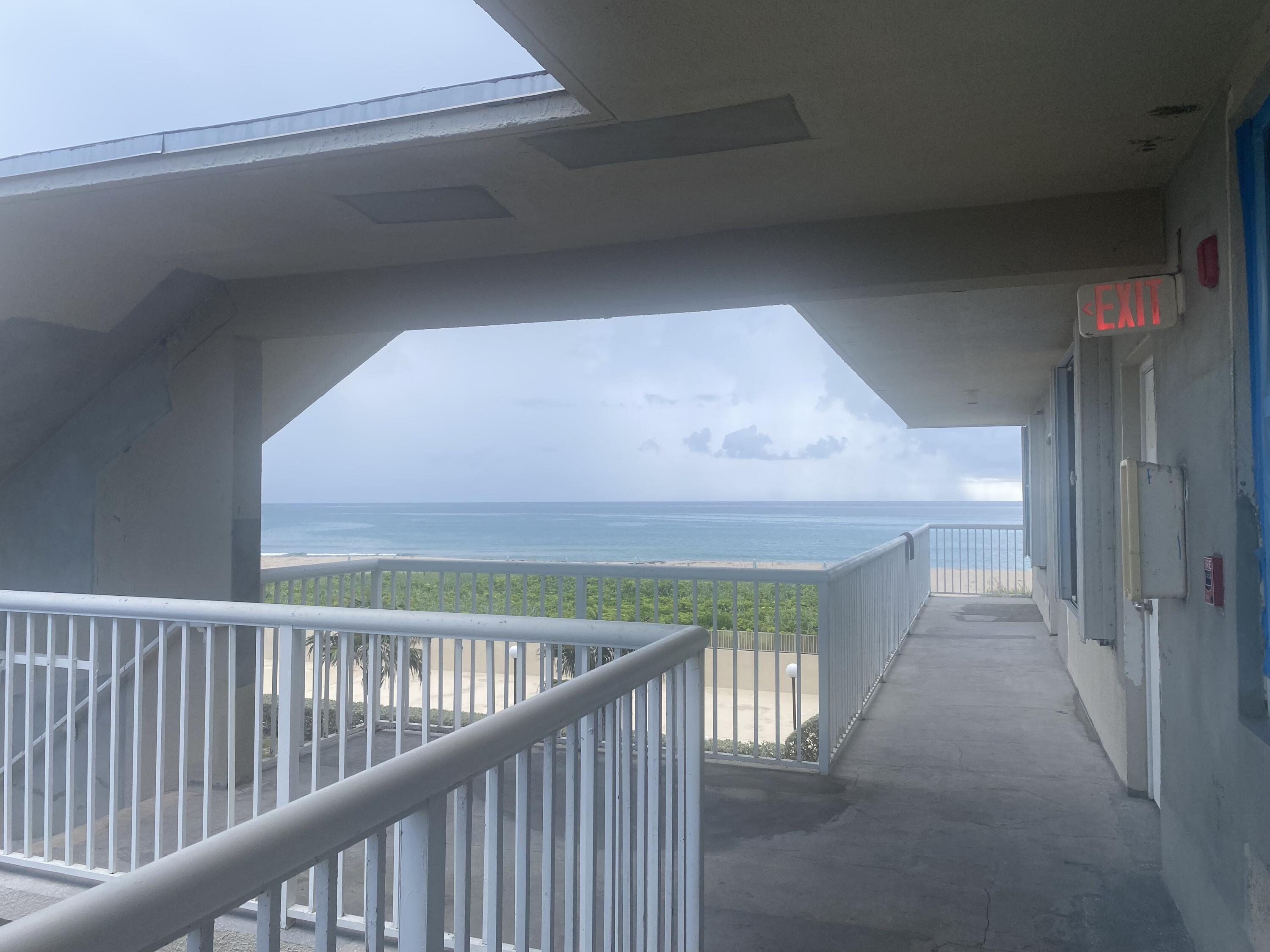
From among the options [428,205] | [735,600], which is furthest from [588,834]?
[735,600]

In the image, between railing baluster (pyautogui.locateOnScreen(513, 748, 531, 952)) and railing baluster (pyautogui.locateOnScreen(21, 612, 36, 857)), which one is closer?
railing baluster (pyautogui.locateOnScreen(513, 748, 531, 952))

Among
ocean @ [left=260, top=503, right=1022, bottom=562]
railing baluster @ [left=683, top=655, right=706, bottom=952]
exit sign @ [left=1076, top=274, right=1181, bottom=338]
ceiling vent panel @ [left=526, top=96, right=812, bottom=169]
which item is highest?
ceiling vent panel @ [left=526, top=96, right=812, bottom=169]

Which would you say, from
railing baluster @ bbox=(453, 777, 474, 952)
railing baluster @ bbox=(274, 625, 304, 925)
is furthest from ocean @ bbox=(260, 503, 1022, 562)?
railing baluster @ bbox=(453, 777, 474, 952)

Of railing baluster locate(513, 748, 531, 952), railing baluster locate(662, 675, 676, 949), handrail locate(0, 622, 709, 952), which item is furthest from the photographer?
railing baluster locate(662, 675, 676, 949)

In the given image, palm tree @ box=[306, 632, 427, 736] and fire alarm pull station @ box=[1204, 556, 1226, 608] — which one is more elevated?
fire alarm pull station @ box=[1204, 556, 1226, 608]

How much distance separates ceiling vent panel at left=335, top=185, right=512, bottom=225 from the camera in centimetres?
307

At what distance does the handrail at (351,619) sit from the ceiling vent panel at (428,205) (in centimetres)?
150

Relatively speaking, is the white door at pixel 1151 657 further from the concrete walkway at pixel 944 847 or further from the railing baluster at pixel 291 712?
the railing baluster at pixel 291 712

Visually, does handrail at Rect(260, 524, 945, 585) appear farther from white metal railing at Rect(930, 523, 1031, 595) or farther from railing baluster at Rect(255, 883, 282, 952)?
white metal railing at Rect(930, 523, 1031, 595)

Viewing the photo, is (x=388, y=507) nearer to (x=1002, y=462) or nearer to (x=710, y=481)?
(x=710, y=481)

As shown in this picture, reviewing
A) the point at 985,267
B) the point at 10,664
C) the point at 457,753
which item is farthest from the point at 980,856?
the point at 10,664

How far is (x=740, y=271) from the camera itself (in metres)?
3.52

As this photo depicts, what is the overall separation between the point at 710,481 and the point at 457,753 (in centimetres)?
9005

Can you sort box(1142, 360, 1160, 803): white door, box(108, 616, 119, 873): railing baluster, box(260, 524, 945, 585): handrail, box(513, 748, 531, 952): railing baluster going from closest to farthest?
box(513, 748, 531, 952): railing baluster
box(108, 616, 119, 873): railing baluster
box(1142, 360, 1160, 803): white door
box(260, 524, 945, 585): handrail
